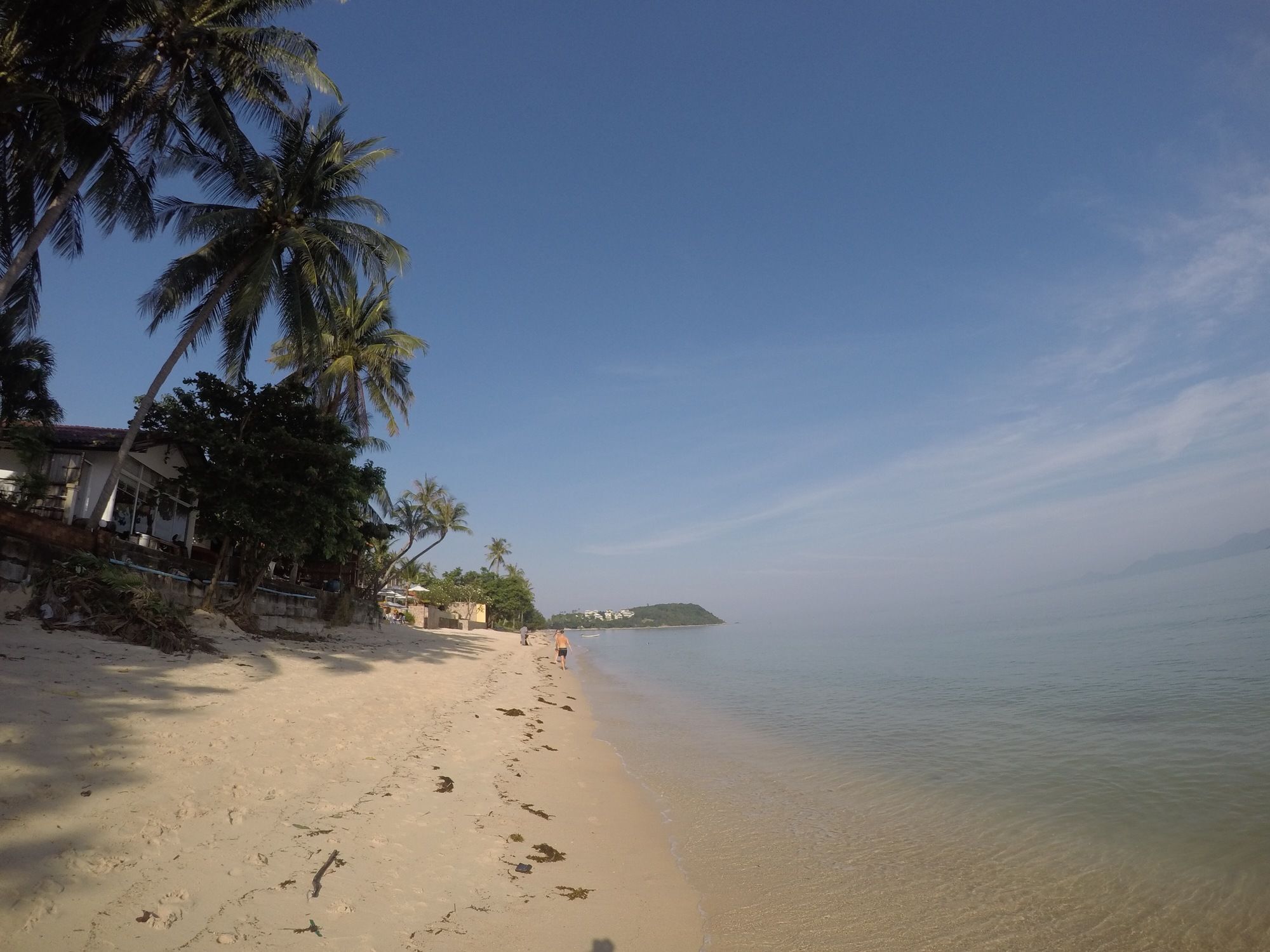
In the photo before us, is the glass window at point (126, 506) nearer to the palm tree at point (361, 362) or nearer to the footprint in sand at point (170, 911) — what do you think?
the palm tree at point (361, 362)

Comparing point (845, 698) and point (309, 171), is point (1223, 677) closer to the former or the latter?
point (845, 698)

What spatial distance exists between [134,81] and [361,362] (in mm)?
10977

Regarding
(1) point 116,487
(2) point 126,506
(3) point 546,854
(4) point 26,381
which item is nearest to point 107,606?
(1) point 116,487

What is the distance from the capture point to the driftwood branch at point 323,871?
4.03 meters

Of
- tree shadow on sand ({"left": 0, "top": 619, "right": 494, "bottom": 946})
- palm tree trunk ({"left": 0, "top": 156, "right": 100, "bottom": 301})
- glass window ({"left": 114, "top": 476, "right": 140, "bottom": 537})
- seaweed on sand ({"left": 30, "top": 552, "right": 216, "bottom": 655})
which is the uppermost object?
palm tree trunk ({"left": 0, "top": 156, "right": 100, "bottom": 301})

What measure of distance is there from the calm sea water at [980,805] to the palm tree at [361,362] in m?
13.7

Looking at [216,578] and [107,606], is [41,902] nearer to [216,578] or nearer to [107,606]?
[107,606]

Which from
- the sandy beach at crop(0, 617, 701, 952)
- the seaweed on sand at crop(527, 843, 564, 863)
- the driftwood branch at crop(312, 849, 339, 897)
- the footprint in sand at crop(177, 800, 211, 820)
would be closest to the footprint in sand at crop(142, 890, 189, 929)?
the sandy beach at crop(0, 617, 701, 952)

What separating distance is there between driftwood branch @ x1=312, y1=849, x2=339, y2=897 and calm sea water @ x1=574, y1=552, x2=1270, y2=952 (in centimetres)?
262

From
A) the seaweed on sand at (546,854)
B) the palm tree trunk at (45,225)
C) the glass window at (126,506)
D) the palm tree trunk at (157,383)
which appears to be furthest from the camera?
the glass window at (126,506)

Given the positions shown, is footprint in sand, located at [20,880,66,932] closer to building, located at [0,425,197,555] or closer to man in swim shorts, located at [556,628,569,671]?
building, located at [0,425,197,555]

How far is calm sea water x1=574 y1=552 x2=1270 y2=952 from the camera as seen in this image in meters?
4.79

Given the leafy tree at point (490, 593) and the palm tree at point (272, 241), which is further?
the leafy tree at point (490, 593)

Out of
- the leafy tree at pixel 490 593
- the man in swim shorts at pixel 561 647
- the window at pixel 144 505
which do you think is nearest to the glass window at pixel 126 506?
the window at pixel 144 505
